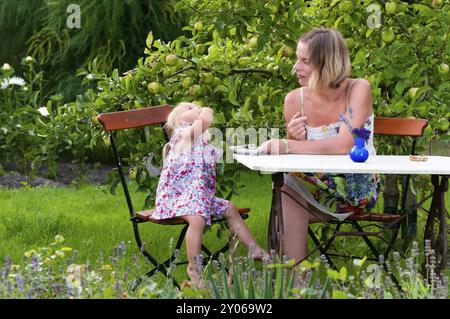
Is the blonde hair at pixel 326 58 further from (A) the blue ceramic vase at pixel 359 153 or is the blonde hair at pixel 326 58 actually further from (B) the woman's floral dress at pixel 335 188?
(A) the blue ceramic vase at pixel 359 153

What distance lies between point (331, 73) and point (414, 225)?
1348 millimetres

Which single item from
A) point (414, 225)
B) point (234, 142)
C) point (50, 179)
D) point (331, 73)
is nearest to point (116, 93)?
point (234, 142)

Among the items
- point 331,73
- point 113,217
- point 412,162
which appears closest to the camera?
point 412,162

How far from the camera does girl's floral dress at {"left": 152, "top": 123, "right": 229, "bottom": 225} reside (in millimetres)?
3953

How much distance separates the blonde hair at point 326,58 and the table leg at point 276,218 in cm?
59

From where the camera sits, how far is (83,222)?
586 cm

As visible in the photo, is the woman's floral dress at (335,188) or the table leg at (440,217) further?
the woman's floral dress at (335,188)

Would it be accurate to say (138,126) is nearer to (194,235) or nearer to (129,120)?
(129,120)

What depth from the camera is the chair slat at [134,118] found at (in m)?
4.20

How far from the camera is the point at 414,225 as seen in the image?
495cm

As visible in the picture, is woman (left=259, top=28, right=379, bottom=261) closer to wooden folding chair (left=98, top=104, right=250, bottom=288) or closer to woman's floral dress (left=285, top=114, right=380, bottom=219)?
woman's floral dress (left=285, top=114, right=380, bottom=219)

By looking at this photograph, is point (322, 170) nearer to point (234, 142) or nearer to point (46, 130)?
point (234, 142)

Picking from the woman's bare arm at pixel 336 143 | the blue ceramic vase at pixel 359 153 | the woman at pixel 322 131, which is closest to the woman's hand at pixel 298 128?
the woman at pixel 322 131

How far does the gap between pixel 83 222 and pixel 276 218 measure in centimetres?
226
